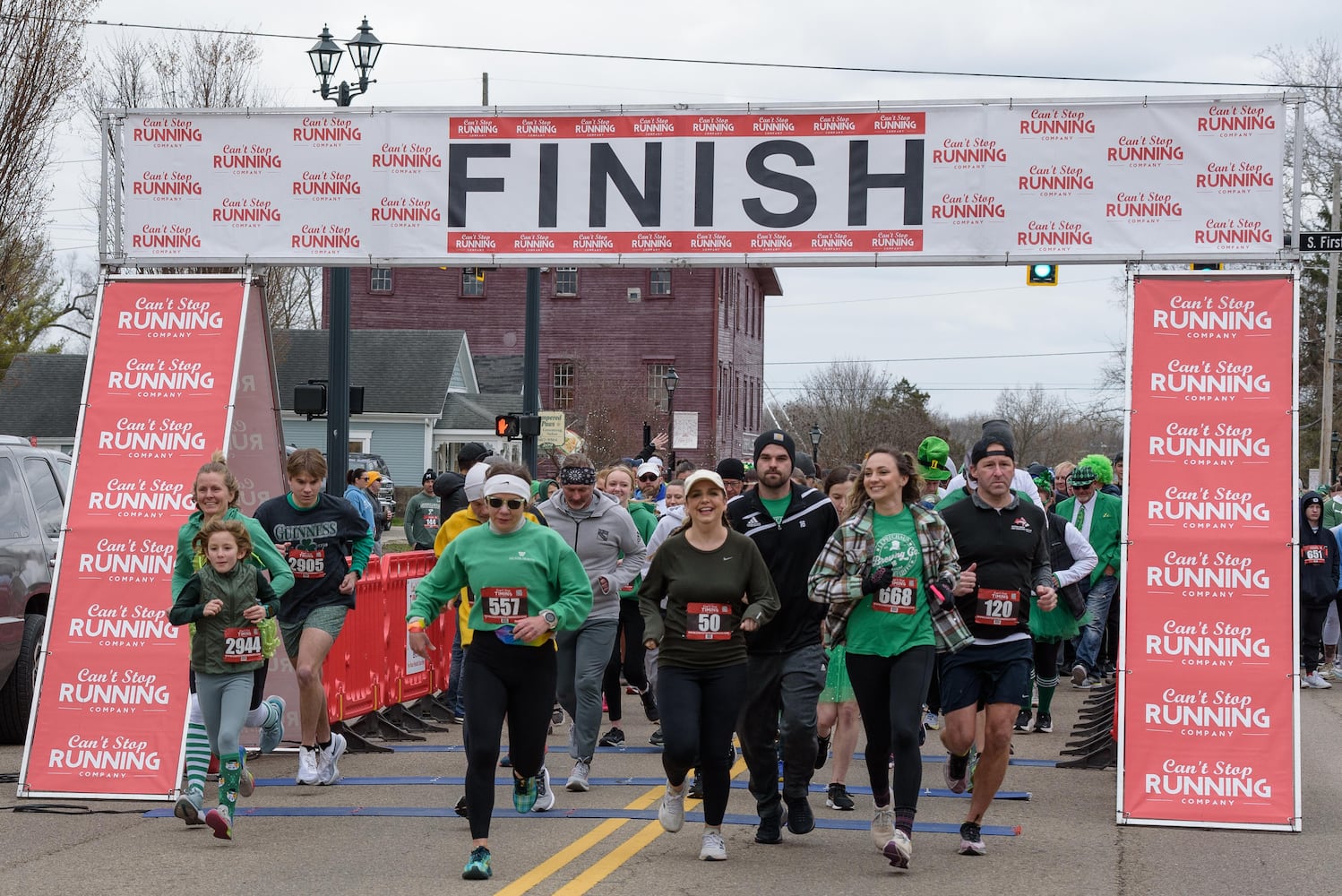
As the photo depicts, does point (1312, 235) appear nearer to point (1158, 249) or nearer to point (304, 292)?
point (1158, 249)

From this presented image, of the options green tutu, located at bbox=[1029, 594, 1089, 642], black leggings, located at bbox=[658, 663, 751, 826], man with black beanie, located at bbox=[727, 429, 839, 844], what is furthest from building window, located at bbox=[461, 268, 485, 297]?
black leggings, located at bbox=[658, 663, 751, 826]

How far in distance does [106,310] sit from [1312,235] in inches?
316

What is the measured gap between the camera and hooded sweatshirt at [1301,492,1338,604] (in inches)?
683

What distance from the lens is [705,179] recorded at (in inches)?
421

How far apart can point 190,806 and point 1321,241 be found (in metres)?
8.07

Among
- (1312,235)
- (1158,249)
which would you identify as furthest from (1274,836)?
(1312,235)

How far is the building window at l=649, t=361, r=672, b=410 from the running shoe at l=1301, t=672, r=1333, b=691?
39071 millimetres

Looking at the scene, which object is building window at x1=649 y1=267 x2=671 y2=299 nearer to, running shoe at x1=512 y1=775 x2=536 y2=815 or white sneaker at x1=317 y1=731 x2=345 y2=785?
white sneaker at x1=317 y1=731 x2=345 y2=785

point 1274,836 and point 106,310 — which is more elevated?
point 106,310

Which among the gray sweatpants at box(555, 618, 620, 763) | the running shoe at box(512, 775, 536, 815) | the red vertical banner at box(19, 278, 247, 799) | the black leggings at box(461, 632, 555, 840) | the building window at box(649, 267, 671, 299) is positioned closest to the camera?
the black leggings at box(461, 632, 555, 840)

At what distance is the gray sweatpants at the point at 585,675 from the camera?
1012cm

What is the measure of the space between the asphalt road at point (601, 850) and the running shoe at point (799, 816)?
0.12 metres

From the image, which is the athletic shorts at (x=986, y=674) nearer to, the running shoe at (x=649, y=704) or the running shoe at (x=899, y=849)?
the running shoe at (x=899, y=849)

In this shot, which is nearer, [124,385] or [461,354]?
[124,385]
